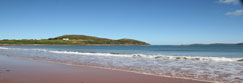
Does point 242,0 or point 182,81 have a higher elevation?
point 242,0

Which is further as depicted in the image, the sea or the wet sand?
the sea

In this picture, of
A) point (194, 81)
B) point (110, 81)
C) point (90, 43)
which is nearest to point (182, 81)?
point (194, 81)

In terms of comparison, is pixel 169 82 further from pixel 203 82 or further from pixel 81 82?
pixel 81 82

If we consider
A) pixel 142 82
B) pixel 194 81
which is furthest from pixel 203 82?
pixel 142 82

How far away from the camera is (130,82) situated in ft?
25.8

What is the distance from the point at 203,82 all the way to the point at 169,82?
1301 mm

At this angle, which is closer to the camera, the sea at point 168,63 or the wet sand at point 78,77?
the wet sand at point 78,77

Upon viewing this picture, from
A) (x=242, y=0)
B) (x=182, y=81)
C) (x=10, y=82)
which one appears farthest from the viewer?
(x=182, y=81)

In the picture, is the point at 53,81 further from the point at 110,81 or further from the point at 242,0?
the point at 242,0

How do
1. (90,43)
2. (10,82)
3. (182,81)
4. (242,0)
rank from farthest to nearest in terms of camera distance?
1. (90,43)
2. (182,81)
3. (10,82)
4. (242,0)

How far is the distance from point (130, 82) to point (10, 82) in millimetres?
4303

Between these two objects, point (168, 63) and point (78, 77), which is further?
point (168, 63)

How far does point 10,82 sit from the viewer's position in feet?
24.9

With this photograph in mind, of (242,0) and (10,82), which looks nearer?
(242,0)
